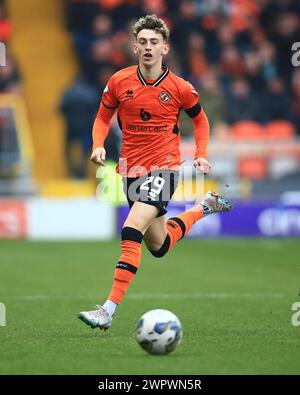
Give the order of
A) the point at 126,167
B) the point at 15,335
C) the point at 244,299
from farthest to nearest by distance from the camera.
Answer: the point at 244,299
the point at 126,167
the point at 15,335

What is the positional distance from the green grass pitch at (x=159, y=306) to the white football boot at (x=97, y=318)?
0.37ft

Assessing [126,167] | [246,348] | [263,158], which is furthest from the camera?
[263,158]

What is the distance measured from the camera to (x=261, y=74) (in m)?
19.0

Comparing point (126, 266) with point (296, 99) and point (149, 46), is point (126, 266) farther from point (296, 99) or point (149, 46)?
point (296, 99)

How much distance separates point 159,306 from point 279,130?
9283 mm

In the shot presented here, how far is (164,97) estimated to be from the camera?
7.60m

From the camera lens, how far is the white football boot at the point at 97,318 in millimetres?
6898

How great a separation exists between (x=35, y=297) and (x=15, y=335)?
2.43 meters

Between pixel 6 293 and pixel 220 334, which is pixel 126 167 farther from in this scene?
pixel 6 293

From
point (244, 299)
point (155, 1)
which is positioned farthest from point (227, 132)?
point (244, 299)

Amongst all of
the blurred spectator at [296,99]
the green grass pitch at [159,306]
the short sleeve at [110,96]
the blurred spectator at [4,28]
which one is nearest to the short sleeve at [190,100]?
the short sleeve at [110,96]

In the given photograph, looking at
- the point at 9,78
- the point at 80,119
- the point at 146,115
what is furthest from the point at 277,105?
the point at 146,115

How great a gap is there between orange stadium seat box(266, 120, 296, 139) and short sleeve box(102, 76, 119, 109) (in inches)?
394

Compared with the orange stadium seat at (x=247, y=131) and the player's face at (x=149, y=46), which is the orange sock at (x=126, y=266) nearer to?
the player's face at (x=149, y=46)
